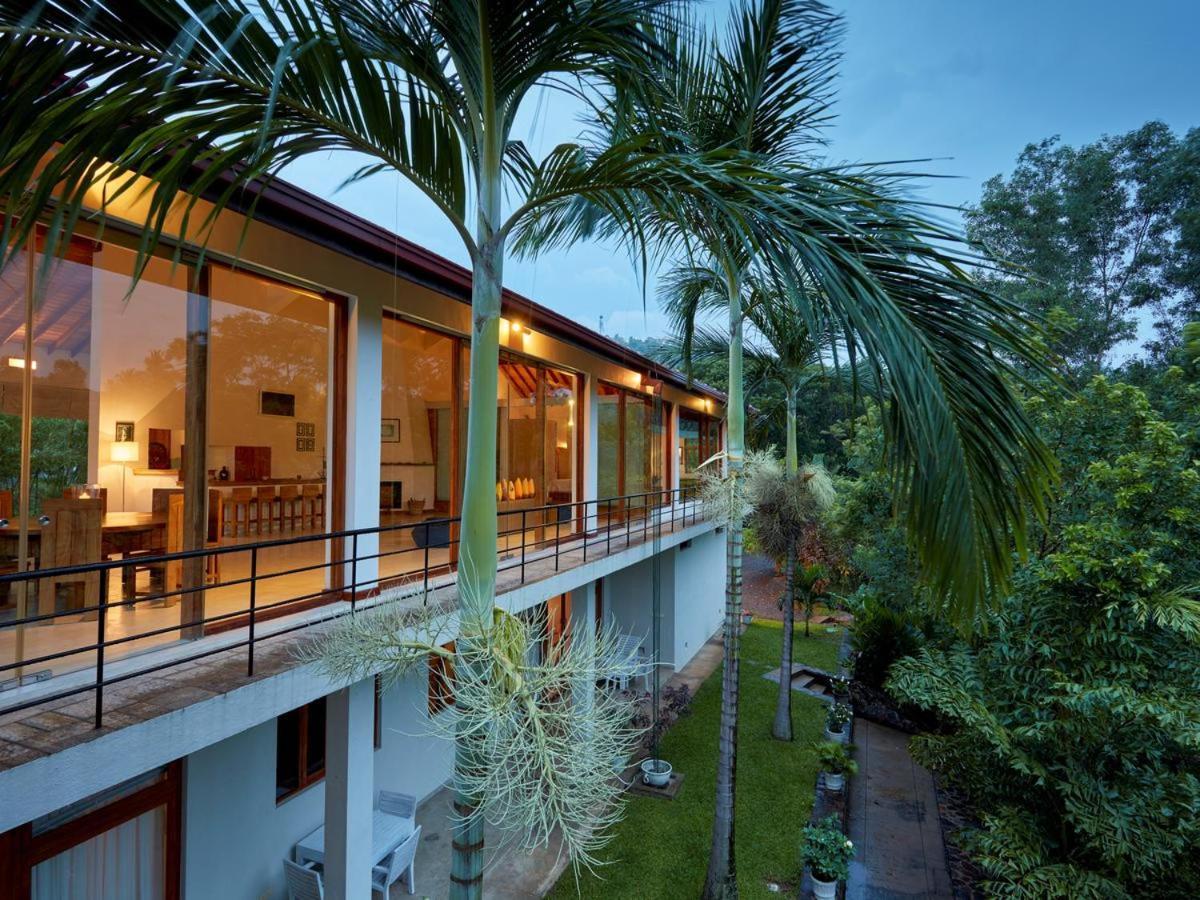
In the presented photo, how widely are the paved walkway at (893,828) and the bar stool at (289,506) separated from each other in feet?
24.0

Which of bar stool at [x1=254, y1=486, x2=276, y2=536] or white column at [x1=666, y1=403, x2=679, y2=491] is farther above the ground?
white column at [x1=666, y1=403, x2=679, y2=491]

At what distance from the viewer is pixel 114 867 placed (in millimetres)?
4570

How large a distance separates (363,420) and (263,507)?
117cm

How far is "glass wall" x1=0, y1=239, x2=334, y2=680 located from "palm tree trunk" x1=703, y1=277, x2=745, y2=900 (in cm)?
421

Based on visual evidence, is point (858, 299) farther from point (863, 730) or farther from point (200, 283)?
point (863, 730)

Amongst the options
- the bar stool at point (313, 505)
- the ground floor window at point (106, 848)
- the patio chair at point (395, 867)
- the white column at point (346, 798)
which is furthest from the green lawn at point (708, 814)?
the bar stool at point (313, 505)

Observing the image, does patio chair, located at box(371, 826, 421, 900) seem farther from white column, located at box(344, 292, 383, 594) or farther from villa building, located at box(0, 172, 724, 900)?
white column, located at box(344, 292, 383, 594)

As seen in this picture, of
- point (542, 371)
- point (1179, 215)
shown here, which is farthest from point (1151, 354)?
point (542, 371)

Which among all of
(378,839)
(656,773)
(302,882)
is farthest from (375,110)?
(656,773)

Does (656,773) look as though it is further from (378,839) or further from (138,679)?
(138,679)

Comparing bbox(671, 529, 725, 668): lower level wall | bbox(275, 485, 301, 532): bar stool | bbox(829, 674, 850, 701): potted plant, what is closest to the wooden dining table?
bbox(275, 485, 301, 532): bar stool

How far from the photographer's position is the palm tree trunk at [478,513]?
8.56ft

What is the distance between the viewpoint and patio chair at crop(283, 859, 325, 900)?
540 cm

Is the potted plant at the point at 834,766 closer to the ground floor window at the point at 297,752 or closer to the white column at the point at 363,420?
the ground floor window at the point at 297,752
